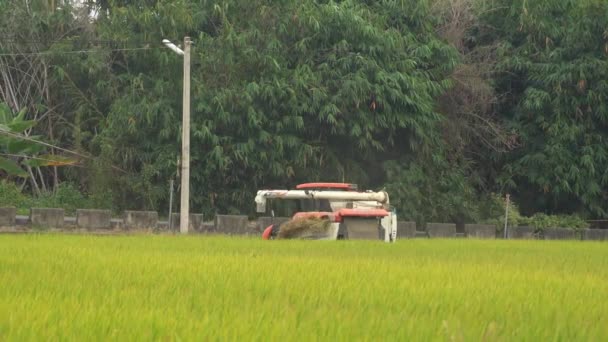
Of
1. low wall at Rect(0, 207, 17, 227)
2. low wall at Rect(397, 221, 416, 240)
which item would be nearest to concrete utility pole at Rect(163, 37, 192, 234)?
low wall at Rect(0, 207, 17, 227)

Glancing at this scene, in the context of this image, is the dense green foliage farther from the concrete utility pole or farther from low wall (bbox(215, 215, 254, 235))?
low wall (bbox(215, 215, 254, 235))

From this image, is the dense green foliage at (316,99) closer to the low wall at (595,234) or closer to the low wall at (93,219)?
the low wall at (595,234)

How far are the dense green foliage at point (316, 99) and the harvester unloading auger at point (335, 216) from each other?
208 inches

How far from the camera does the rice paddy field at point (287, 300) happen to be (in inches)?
171

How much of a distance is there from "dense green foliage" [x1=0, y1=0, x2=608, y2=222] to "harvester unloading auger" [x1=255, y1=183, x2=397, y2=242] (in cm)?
528

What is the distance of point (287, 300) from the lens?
585cm

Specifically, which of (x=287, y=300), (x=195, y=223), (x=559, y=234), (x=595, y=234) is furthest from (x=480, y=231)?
(x=287, y=300)

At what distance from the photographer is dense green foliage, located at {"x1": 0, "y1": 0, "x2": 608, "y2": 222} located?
25.2 meters

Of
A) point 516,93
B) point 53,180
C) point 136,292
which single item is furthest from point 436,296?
point 516,93

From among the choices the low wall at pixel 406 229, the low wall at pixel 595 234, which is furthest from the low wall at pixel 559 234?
the low wall at pixel 406 229

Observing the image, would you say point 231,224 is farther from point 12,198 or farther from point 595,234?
point 595,234

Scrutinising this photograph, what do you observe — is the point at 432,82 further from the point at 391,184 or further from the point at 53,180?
the point at 53,180

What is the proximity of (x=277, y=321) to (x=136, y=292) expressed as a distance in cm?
168

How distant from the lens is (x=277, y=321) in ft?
15.3
